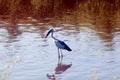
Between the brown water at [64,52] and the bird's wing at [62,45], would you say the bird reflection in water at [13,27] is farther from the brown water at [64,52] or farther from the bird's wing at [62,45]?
the bird's wing at [62,45]

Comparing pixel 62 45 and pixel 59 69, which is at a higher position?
pixel 62 45

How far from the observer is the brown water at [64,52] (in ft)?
30.5

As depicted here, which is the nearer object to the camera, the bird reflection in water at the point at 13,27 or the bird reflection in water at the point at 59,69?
the bird reflection in water at the point at 59,69

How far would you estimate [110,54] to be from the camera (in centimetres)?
1141

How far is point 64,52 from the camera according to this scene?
1188cm

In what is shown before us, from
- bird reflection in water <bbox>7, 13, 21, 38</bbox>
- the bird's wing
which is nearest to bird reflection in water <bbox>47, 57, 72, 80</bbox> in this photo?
the bird's wing

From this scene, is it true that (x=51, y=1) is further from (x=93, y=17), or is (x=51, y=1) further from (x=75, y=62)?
(x=75, y=62)

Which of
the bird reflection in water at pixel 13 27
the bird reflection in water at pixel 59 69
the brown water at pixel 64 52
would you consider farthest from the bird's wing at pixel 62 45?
the bird reflection in water at pixel 13 27

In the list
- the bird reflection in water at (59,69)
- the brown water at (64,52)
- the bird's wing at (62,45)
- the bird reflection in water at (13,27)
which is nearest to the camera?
the bird reflection in water at (59,69)

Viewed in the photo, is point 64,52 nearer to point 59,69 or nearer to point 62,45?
point 62,45

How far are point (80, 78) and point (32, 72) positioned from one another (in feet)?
3.66

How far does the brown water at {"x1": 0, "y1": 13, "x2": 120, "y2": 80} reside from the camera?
930 cm

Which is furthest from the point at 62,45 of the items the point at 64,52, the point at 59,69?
the point at 59,69

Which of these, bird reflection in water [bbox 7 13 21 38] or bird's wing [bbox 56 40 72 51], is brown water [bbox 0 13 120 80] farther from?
bird's wing [bbox 56 40 72 51]
